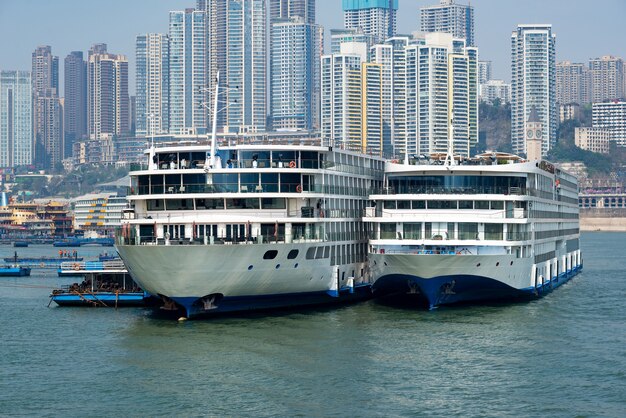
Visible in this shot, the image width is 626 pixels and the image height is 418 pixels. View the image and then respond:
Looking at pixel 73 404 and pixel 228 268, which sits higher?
pixel 228 268

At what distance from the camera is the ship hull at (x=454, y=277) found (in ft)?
179

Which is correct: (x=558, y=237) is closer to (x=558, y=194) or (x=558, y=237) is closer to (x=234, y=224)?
(x=558, y=194)

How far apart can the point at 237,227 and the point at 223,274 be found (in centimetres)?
286

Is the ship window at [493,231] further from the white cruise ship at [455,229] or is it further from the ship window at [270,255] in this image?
the ship window at [270,255]

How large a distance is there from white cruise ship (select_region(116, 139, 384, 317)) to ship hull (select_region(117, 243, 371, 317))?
53 millimetres

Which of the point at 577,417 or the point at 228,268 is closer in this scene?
the point at 577,417

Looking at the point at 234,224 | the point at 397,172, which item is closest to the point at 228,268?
the point at 234,224

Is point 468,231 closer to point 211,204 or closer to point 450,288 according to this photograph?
point 450,288

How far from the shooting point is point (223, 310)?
175 feet

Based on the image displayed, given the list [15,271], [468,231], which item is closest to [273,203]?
[468,231]

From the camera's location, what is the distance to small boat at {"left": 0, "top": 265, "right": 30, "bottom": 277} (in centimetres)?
9462

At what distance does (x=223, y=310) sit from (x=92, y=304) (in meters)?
11.6

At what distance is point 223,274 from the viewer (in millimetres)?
51156

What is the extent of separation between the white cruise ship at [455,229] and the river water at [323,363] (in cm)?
153
